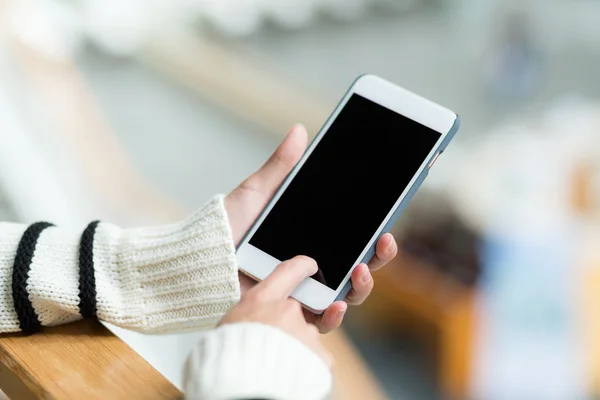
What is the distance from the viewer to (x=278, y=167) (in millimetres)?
618

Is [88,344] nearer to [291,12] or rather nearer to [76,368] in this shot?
[76,368]

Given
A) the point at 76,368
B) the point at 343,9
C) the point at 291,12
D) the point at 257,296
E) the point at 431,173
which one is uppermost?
the point at 343,9

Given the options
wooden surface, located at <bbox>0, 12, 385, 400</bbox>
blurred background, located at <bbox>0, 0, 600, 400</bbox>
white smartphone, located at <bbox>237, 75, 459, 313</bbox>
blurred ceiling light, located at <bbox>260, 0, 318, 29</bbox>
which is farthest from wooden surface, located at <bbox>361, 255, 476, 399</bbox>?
blurred ceiling light, located at <bbox>260, 0, 318, 29</bbox>

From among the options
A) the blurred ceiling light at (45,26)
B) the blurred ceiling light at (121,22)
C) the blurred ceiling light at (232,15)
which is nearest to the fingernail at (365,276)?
the blurred ceiling light at (45,26)

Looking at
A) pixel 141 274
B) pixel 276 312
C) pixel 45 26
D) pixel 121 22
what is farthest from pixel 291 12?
pixel 276 312

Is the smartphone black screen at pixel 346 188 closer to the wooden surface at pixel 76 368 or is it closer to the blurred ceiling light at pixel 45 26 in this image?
the wooden surface at pixel 76 368

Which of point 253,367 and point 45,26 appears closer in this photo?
point 253,367

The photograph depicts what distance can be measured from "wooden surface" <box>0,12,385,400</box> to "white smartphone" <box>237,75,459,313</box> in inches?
6.3

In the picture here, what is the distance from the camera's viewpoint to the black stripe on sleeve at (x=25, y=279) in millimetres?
470

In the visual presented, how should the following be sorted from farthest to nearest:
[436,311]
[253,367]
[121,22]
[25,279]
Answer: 1. [121,22]
2. [436,311]
3. [25,279]
4. [253,367]

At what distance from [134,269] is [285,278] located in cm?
13

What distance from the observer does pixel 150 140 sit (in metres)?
1.61

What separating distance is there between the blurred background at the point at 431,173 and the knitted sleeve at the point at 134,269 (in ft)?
2.26

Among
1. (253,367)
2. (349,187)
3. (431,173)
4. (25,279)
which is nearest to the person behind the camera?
(253,367)
